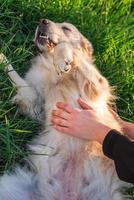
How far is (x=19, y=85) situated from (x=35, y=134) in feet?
1.39

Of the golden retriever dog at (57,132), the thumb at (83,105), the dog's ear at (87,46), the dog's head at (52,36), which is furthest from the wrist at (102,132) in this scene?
the dog's ear at (87,46)

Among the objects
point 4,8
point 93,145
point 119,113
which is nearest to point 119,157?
point 93,145

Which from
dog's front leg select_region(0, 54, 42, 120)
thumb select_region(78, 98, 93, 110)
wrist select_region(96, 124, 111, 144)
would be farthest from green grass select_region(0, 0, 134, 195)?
wrist select_region(96, 124, 111, 144)

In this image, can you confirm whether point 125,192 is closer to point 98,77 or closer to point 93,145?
point 93,145

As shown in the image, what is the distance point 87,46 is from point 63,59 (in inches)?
24.9

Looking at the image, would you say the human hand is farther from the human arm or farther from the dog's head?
the dog's head

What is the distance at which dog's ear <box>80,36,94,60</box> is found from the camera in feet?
17.3

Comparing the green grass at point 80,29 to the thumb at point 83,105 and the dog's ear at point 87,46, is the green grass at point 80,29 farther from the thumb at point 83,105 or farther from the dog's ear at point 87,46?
the thumb at point 83,105

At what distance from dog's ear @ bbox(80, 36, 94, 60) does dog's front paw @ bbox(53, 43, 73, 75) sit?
1.51 ft

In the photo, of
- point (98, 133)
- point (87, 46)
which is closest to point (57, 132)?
point (98, 133)

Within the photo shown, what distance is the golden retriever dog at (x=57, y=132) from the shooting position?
4520 mm

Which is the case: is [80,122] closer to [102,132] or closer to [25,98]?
[102,132]

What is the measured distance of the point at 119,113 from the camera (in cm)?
554

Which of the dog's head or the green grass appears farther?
the dog's head
